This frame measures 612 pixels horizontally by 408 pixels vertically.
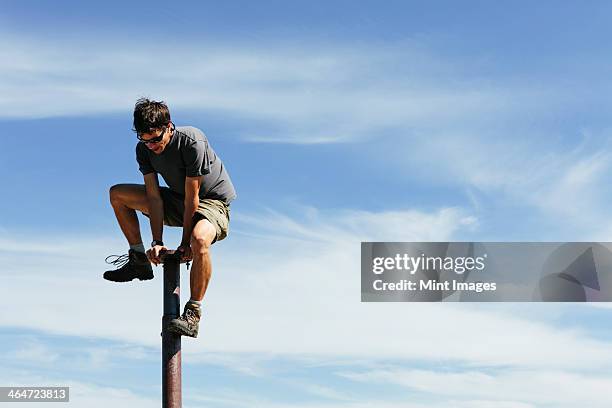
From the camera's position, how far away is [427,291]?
18.3m

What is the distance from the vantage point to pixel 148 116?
31.5ft

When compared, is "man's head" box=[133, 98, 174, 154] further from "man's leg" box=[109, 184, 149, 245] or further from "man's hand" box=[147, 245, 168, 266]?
"man's hand" box=[147, 245, 168, 266]

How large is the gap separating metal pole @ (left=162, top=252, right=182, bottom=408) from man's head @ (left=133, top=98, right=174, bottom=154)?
1295 millimetres

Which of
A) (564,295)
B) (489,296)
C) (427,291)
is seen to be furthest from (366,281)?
(564,295)

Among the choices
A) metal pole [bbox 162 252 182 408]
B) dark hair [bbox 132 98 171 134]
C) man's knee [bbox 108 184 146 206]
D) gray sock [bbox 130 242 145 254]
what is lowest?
metal pole [bbox 162 252 182 408]

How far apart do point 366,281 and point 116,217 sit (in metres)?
8.67

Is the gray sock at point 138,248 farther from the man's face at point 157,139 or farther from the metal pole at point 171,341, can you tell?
the man's face at point 157,139

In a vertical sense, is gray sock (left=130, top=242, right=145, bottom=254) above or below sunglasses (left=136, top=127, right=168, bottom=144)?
below

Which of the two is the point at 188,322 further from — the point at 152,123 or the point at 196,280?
the point at 152,123

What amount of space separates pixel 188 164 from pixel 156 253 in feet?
3.53

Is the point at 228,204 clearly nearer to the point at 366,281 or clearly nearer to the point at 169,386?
the point at 169,386

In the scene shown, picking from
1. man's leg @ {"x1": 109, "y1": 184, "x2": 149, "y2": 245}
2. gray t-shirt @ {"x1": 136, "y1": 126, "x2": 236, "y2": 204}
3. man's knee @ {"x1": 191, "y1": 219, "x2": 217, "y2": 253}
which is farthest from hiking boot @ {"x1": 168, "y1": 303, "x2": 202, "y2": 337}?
gray t-shirt @ {"x1": 136, "y1": 126, "x2": 236, "y2": 204}

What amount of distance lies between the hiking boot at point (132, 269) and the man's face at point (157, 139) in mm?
1420

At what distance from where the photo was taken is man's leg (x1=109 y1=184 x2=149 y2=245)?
1044 cm
